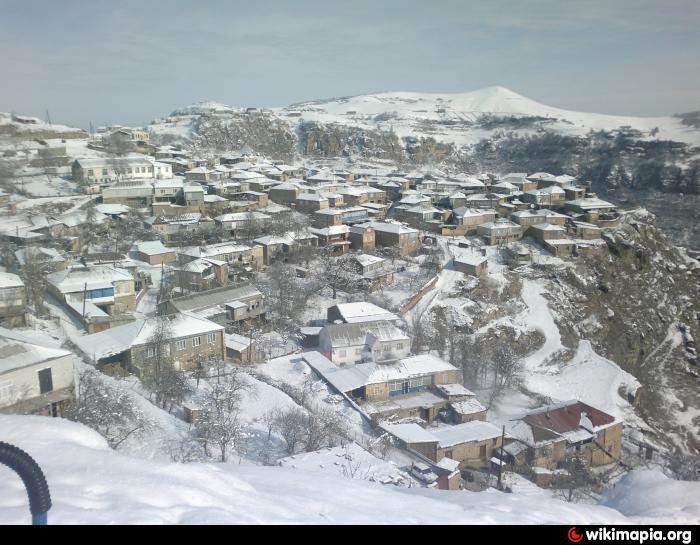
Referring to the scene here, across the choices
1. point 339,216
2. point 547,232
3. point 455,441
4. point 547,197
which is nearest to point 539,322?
point 547,232

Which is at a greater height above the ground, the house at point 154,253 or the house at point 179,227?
the house at point 179,227

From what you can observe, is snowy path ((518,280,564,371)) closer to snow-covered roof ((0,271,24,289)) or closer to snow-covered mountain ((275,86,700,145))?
snow-covered roof ((0,271,24,289))

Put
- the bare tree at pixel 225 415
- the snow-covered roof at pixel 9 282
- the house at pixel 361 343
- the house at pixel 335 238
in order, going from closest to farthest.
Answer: the bare tree at pixel 225 415 < the snow-covered roof at pixel 9 282 < the house at pixel 361 343 < the house at pixel 335 238

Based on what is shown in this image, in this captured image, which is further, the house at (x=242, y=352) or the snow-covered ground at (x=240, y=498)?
the house at (x=242, y=352)

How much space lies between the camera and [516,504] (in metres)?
3.85

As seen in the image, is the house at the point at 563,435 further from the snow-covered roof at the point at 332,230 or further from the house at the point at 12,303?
the house at the point at 12,303

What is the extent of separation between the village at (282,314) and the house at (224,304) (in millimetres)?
61

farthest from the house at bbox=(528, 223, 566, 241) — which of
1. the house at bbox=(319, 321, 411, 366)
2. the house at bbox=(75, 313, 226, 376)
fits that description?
the house at bbox=(75, 313, 226, 376)

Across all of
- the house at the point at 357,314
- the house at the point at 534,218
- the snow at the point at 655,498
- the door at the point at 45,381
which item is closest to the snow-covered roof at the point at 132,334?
the door at the point at 45,381

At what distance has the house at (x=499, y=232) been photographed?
24219mm

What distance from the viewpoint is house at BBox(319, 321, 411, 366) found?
14.7 m

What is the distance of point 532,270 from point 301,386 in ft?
43.0

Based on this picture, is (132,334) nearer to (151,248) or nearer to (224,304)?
(224,304)
